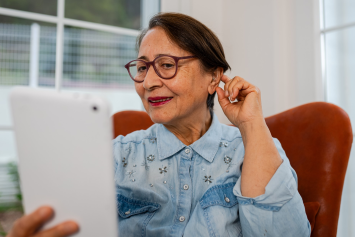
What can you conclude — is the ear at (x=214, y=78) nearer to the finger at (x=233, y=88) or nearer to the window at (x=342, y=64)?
the finger at (x=233, y=88)

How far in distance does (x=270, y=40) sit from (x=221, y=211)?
131 centimetres

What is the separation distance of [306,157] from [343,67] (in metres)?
0.72

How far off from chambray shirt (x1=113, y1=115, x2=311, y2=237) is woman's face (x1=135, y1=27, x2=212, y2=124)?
122 millimetres

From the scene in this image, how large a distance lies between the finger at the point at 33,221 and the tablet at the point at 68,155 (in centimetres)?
1

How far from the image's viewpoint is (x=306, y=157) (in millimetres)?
1184

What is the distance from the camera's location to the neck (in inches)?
45.4

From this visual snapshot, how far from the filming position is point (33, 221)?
1.66 ft

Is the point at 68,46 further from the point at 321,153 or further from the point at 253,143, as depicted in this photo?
the point at 321,153

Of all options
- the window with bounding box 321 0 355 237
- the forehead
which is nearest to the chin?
the forehead

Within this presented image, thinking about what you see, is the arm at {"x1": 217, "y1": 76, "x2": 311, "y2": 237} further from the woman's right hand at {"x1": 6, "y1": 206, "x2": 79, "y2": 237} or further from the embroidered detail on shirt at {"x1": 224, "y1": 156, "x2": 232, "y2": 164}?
the woman's right hand at {"x1": 6, "y1": 206, "x2": 79, "y2": 237}

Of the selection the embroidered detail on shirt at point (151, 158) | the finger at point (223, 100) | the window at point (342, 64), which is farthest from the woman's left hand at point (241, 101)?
the window at point (342, 64)

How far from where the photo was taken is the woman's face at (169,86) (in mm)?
1043

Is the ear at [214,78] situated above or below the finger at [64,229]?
above

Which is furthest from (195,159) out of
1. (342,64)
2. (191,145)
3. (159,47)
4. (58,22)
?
(58,22)
